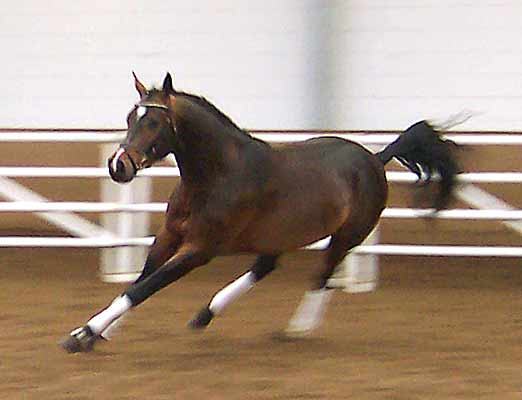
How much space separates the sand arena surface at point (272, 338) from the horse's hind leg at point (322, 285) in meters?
0.09

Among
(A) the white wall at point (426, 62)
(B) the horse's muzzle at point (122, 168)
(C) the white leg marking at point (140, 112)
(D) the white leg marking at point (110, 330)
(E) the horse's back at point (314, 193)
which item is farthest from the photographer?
(A) the white wall at point (426, 62)

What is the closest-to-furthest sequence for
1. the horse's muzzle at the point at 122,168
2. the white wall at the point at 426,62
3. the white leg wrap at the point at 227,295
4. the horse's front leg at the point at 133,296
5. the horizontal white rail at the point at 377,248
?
the horse's muzzle at the point at 122,168, the horse's front leg at the point at 133,296, the white leg wrap at the point at 227,295, the horizontal white rail at the point at 377,248, the white wall at the point at 426,62

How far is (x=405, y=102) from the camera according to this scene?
872cm

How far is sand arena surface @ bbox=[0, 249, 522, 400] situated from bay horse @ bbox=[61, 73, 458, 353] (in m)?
0.28

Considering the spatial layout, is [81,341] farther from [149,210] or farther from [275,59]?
[275,59]

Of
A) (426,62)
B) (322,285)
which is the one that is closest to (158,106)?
(322,285)

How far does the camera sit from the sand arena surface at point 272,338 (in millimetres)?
4688

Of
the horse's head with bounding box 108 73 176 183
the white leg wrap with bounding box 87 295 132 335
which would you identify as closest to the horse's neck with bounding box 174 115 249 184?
the horse's head with bounding box 108 73 176 183

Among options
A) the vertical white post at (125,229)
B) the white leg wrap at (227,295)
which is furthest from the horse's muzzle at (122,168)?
the vertical white post at (125,229)

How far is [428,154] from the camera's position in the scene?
5.99m

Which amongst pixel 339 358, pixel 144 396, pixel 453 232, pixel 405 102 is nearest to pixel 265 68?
pixel 405 102

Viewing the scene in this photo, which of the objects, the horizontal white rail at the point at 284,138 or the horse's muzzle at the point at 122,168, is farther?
the horizontal white rail at the point at 284,138

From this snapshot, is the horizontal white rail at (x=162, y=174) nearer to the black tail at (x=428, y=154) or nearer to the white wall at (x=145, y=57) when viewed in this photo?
the black tail at (x=428, y=154)

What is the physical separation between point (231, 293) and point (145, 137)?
44.7 inches
